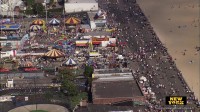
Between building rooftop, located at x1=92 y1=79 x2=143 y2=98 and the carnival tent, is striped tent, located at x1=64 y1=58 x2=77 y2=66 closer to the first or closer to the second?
building rooftop, located at x1=92 y1=79 x2=143 y2=98

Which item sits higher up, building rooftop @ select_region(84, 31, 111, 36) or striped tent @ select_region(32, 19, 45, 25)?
striped tent @ select_region(32, 19, 45, 25)

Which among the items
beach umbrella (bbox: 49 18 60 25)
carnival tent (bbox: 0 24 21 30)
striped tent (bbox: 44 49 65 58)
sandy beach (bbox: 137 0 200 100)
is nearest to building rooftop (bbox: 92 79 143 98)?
sandy beach (bbox: 137 0 200 100)

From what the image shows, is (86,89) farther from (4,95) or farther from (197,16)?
(197,16)

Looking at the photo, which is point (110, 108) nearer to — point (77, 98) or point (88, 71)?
point (77, 98)

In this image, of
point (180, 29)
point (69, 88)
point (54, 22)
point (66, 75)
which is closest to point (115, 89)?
point (69, 88)

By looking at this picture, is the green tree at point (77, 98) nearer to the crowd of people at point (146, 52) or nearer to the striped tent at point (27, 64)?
the crowd of people at point (146, 52)

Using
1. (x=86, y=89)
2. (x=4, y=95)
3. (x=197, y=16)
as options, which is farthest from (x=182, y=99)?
(x=197, y=16)
